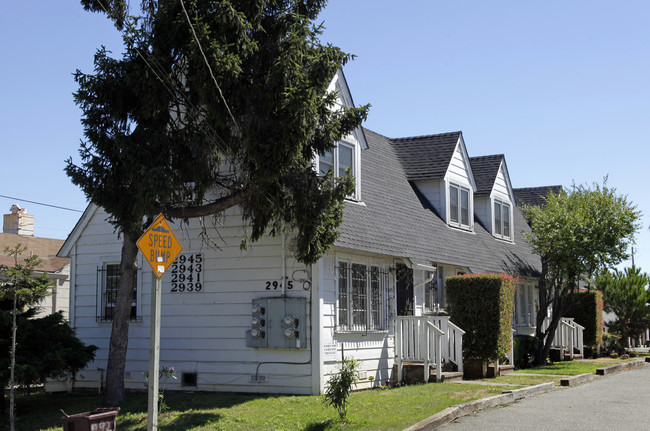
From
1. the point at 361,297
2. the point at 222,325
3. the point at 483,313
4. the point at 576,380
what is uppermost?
the point at 361,297

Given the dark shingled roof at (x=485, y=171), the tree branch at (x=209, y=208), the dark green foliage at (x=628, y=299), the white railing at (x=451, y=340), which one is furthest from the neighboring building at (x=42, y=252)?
the dark green foliage at (x=628, y=299)

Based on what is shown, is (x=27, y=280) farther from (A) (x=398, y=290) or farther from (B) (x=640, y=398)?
(B) (x=640, y=398)

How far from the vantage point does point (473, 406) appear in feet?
39.1

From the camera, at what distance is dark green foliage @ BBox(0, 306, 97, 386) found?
12024 millimetres

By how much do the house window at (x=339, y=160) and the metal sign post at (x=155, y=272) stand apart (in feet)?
22.6

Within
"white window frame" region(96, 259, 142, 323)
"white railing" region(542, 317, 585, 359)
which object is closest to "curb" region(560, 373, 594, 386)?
"white railing" region(542, 317, 585, 359)

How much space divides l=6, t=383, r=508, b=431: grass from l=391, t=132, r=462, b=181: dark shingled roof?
334 inches

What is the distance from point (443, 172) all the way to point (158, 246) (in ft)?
47.1

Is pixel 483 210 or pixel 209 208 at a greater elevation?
pixel 483 210

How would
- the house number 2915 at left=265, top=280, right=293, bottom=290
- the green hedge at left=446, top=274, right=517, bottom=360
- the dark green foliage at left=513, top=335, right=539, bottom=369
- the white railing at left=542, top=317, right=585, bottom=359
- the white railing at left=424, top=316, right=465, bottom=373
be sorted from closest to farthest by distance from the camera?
the house number 2915 at left=265, top=280, right=293, bottom=290
the white railing at left=424, top=316, right=465, bottom=373
the green hedge at left=446, top=274, right=517, bottom=360
the dark green foliage at left=513, top=335, right=539, bottom=369
the white railing at left=542, top=317, right=585, bottom=359

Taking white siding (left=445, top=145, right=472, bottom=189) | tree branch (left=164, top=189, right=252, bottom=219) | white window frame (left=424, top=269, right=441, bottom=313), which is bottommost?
white window frame (left=424, top=269, right=441, bottom=313)

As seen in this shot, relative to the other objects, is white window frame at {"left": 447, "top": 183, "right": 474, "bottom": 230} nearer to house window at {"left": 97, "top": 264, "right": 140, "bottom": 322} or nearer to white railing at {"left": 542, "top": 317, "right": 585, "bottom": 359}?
white railing at {"left": 542, "top": 317, "right": 585, "bottom": 359}

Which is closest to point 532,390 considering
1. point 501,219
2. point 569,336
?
point 569,336

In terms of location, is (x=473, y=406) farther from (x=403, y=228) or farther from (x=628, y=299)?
(x=628, y=299)
